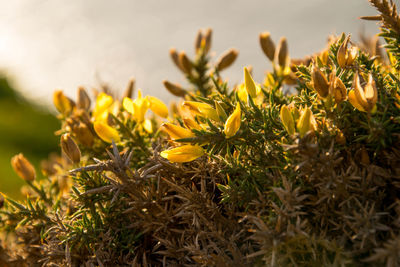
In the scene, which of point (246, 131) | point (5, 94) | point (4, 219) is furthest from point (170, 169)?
point (5, 94)

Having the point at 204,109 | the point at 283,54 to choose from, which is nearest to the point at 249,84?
the point at 204,109

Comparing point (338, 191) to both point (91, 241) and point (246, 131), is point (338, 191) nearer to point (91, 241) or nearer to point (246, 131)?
point (246, 131)

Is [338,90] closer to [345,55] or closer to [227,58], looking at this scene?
[345,55]

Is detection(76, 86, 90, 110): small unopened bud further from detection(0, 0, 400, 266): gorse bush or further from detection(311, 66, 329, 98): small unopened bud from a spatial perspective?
detection(311, 66, 329, 98): small unopened bud

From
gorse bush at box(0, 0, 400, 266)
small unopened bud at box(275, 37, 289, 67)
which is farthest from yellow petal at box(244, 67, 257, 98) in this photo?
small unopened bud at box(275, 37, 289, 67)

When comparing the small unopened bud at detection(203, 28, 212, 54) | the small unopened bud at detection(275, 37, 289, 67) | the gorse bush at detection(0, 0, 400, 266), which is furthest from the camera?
the small unopened bud at detection(203, 28, 212, 54)

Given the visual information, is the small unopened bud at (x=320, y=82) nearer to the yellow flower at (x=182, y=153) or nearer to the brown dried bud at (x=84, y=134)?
the yellow flower at (x=182, y=153)
